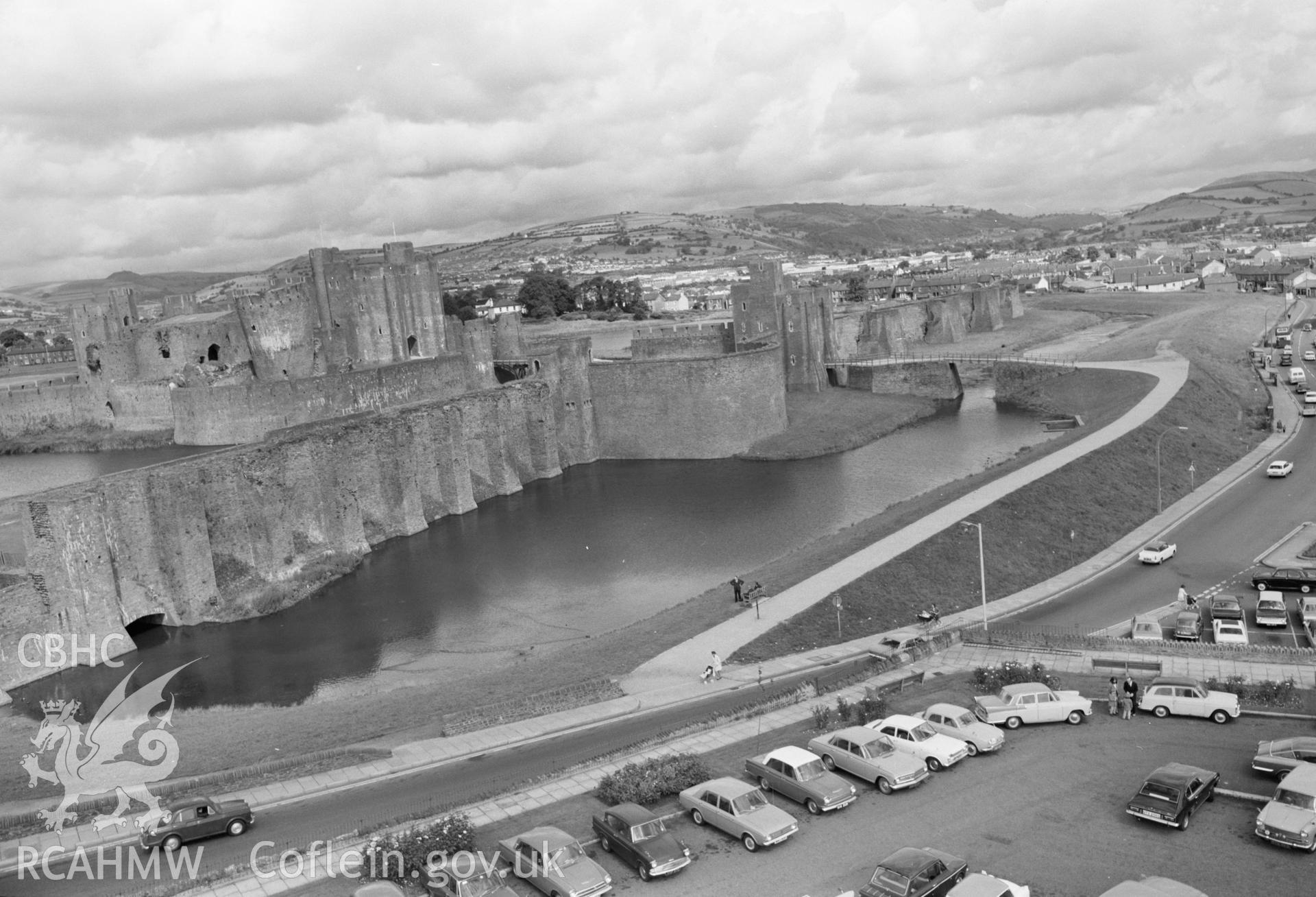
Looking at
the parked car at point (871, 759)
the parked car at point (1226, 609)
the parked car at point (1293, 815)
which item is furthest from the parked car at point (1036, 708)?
the parked car at point (1226, 609)

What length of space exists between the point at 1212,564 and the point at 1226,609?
6573 millimetres

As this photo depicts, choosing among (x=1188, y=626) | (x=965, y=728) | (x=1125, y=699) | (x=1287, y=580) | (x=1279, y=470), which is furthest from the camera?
(x=1279, y=470)

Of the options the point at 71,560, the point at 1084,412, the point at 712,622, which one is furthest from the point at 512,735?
the point at 1084,412

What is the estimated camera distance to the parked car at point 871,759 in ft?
59.9

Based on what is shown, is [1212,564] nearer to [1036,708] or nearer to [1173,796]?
[1036,708]

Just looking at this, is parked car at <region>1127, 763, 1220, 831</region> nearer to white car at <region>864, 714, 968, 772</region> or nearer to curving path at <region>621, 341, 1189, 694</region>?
white car at <region>864, 714, 968, 772</region>

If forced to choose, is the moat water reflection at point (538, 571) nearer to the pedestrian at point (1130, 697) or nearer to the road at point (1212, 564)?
the road at point (1212, 564)

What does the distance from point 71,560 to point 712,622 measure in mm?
19824

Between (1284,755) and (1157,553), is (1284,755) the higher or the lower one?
the higher one

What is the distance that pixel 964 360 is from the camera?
263 feet

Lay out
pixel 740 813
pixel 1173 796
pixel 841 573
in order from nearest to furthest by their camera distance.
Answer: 1. pixel 1173 796
2. pixel 740 813
3. pixel 841 573

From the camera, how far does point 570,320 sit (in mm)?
112875

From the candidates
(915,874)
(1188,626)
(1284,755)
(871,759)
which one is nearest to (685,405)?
(1188,626)

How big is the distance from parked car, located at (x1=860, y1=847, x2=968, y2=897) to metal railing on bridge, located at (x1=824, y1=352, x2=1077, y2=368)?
63.7m
